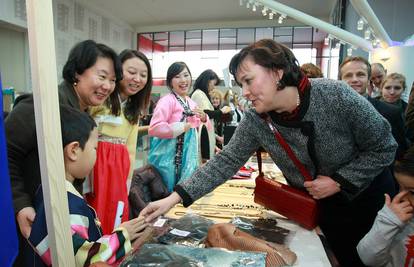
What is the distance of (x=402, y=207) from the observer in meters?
1.12

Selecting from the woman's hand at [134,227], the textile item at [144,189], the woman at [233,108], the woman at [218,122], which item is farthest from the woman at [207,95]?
the woman's hand at [134,227]

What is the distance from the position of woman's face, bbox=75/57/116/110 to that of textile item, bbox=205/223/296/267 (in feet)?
2.75

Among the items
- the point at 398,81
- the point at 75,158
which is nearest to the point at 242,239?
the point at 75,158

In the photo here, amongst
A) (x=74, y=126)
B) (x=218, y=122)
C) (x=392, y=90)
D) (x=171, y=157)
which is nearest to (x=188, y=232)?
(x=74, y=126)

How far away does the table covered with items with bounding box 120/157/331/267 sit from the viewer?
34.6 inches

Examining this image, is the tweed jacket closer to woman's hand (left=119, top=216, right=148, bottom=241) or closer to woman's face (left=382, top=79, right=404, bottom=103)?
woman's hand (left=119, top=216, right=148, bottom=241)

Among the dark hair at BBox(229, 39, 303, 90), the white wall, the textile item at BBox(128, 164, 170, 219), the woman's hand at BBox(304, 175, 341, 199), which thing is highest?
the white wall

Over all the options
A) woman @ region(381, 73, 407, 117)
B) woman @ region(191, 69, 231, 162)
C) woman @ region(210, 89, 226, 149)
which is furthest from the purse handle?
woman @ region(210, 89, 226, 149)

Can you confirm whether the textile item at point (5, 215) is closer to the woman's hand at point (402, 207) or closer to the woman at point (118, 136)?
the woman at point (118, 136)

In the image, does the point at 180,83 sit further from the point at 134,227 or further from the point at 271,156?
the point at 134,227

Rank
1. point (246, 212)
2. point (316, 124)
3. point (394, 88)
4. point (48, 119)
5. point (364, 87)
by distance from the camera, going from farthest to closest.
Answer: point (394, 88), point (364, 87), point (246, 212), point (316, 124), point (48, 119)

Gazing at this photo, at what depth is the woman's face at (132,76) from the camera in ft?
6.23

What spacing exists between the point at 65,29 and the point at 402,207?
8.69m

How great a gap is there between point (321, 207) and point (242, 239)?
529mm
